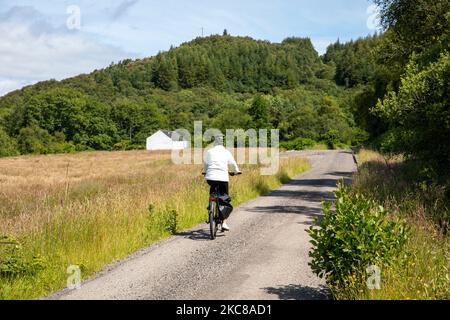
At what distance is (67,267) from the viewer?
286 inches

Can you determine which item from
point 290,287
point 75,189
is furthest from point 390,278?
point 75,189

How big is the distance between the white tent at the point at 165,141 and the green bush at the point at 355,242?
3716 inches

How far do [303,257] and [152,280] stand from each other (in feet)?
9.64

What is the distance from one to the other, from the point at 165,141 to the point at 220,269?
3856 inches

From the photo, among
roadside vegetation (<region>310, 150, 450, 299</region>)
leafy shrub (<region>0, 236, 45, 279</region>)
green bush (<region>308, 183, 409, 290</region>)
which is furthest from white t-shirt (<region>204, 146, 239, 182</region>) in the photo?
green bush (<region>308, 183, 409, 290</region>)

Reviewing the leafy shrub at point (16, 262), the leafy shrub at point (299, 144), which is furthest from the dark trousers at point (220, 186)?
the leafy shrub at point (299, 144)

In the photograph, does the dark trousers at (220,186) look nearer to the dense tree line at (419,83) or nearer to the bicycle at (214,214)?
the bicycle at (214,214)

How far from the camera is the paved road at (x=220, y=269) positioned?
20.4ft

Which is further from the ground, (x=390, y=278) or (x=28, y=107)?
(x=28, y=107)

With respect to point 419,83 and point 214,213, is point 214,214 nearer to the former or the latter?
point 214,213

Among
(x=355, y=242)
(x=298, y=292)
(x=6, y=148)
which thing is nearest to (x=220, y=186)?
(x=298, y=292)

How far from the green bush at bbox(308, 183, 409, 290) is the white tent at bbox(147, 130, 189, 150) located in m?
94.4

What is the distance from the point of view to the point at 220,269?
7.43 m
